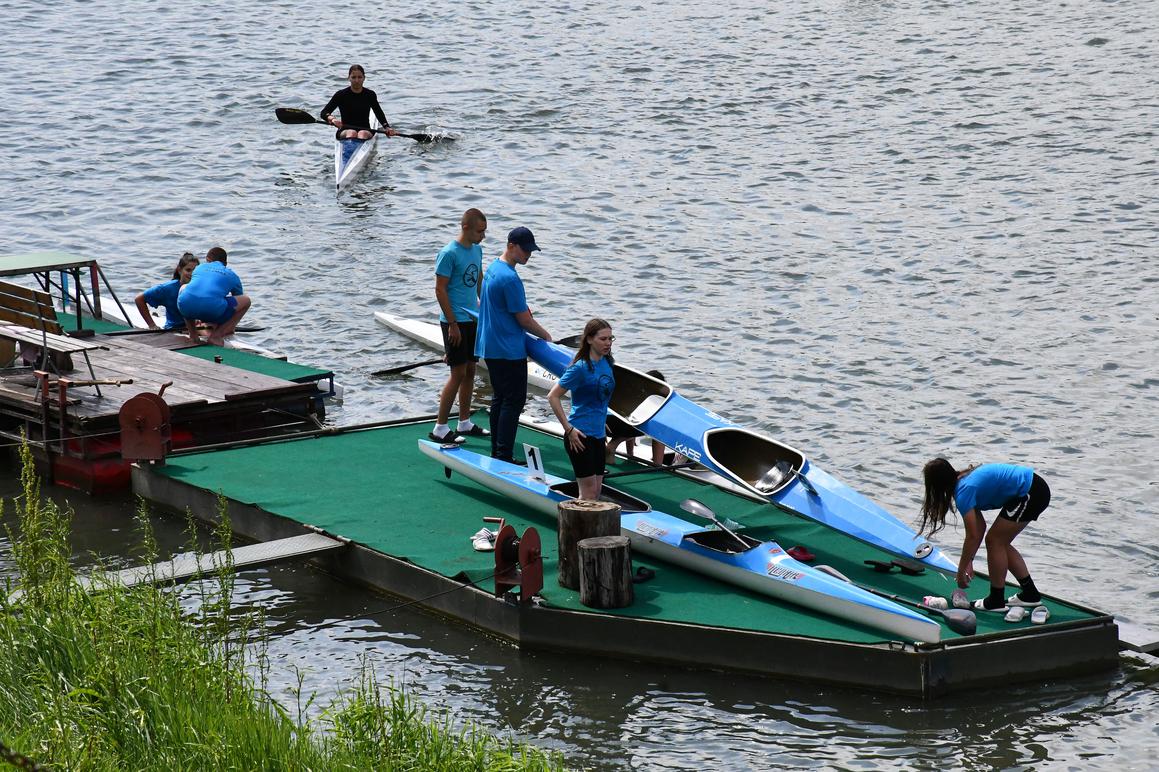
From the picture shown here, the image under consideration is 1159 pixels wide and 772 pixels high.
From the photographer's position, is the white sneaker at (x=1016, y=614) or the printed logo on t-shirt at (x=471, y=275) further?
the printed logo on t-shirt at (x=471, y=275)

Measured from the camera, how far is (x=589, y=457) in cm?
1023

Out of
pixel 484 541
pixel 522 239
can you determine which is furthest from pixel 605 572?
pixel 522 239

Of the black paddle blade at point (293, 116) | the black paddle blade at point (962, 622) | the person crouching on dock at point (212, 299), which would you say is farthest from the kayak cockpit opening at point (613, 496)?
the black paddle blade at point (293, 116)

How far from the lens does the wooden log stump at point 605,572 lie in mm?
9203

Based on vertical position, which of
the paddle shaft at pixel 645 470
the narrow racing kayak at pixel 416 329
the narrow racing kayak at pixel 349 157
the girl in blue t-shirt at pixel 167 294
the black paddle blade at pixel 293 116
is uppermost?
the black paddle blade at pixel 293 116

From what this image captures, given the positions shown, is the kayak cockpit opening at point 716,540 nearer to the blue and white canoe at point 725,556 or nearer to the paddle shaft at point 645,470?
the blue and white canoe at point 725,556

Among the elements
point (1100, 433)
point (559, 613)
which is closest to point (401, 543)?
point (559, 613)

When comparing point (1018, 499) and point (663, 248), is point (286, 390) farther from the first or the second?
point (663, 248)

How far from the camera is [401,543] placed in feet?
34.2

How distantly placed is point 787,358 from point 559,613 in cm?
921

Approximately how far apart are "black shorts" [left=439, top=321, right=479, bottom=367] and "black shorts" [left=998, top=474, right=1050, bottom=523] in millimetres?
4971

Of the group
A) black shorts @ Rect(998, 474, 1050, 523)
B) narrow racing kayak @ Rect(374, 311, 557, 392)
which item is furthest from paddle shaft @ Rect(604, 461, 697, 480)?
narrow racing kayak @ Rect(374, 311, 557, 392)

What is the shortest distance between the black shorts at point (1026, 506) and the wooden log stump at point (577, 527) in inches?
104

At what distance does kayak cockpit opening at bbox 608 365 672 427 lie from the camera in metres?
11.8
